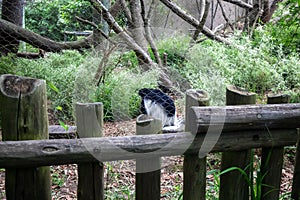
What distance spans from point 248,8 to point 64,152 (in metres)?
5.24

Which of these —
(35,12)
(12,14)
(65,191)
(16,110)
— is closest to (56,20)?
(35,12)

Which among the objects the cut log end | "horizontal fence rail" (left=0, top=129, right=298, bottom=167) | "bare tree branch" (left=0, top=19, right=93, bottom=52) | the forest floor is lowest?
the forest floor

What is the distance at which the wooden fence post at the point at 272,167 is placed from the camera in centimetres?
164

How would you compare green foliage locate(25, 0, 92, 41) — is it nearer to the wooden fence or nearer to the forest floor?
the forest floor

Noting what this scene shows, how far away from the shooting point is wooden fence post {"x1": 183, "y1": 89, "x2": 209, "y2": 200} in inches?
58.4

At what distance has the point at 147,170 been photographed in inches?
Result: 57.8

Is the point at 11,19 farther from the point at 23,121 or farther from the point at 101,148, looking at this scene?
the point at 101,148

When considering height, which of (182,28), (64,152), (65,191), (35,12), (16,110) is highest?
(35,12)

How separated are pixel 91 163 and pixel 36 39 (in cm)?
317

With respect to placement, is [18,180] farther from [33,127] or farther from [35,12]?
[35,12]

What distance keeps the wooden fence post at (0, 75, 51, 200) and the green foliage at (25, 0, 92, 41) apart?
13.9 feet

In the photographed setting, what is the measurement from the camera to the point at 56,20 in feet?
20.3

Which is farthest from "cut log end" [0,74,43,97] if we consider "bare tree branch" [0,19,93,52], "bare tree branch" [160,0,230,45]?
"bare tree branch" [160,0,230,45]

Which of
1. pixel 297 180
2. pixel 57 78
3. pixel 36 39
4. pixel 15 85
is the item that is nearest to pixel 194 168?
pixel 297 180
